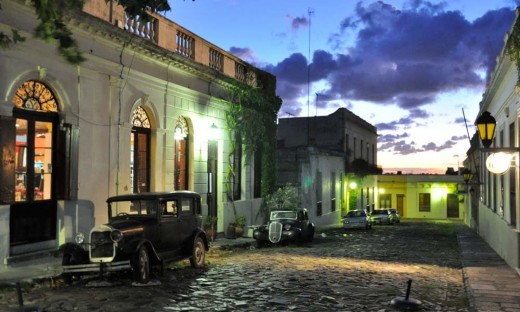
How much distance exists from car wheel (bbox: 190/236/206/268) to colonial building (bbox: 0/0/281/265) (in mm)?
3040

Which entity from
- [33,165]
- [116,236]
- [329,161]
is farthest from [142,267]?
[329,161]

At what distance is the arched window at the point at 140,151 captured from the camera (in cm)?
1687

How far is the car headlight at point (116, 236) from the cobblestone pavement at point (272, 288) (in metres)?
0.83

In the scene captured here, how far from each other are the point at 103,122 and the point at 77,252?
16.7 ft

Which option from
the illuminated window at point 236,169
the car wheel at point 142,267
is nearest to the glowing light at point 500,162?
the car wheel at point 142,267

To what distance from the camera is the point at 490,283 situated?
1143 centimetres

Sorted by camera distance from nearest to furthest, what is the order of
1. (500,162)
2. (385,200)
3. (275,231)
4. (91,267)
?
1. (91,267)
2. (500,162)
3. (275,231)
4. (385,200)

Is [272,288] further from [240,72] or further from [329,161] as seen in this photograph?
[329,161]

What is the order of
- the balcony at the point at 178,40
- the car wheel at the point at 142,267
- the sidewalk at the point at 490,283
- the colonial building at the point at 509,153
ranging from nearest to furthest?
1. the sidewalk at the point at 490,283
2. the car wheel at the point at 142,267
3. the colonial building at the point at 509,153
4. the balcony at the point at 178,40

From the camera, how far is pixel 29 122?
12.9 metres

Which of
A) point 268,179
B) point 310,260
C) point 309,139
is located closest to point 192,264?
point 310,260

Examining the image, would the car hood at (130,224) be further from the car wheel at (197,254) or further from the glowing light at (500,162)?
the glowing light at (500,162)

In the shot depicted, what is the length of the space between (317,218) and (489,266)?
21.2m

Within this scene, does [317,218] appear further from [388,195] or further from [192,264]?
[388,195]
